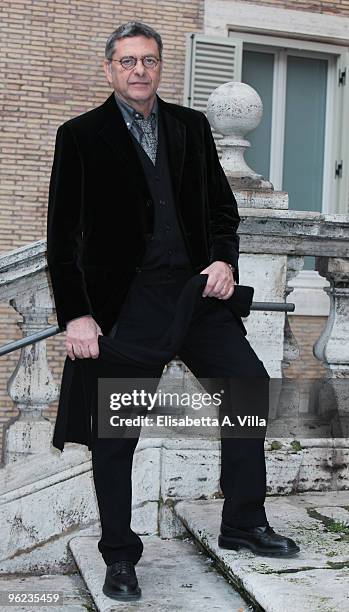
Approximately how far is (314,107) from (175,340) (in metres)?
7.32

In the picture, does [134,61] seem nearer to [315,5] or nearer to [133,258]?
[133,258]

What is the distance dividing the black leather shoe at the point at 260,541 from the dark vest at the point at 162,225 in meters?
0.93

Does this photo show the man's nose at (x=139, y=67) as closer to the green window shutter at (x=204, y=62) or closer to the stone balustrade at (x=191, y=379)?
the stone balustrade at (x=191, y=379)

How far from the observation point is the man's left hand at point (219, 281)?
2.84 m

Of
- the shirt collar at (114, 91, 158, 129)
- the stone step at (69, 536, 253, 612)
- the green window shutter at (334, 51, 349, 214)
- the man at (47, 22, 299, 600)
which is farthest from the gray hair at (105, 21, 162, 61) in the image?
the green window shutter at (334, 51, 349, 214)

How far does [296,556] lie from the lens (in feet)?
9.59

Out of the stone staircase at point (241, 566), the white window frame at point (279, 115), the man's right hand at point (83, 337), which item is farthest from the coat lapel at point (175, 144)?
the white window frame at point (279, 115)

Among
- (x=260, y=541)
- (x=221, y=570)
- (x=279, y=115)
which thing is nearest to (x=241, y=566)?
(x=260, y=541)

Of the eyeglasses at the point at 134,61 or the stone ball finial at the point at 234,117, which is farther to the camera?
the stone ball finial at the point at 234,117

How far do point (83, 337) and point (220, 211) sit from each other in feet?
2.30

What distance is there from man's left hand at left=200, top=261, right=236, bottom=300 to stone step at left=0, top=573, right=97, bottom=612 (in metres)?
1.21

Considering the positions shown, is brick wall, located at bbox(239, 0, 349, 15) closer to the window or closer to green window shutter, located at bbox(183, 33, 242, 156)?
the window

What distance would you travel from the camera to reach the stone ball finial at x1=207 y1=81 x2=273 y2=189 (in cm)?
389

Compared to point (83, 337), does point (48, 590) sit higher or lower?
lower
